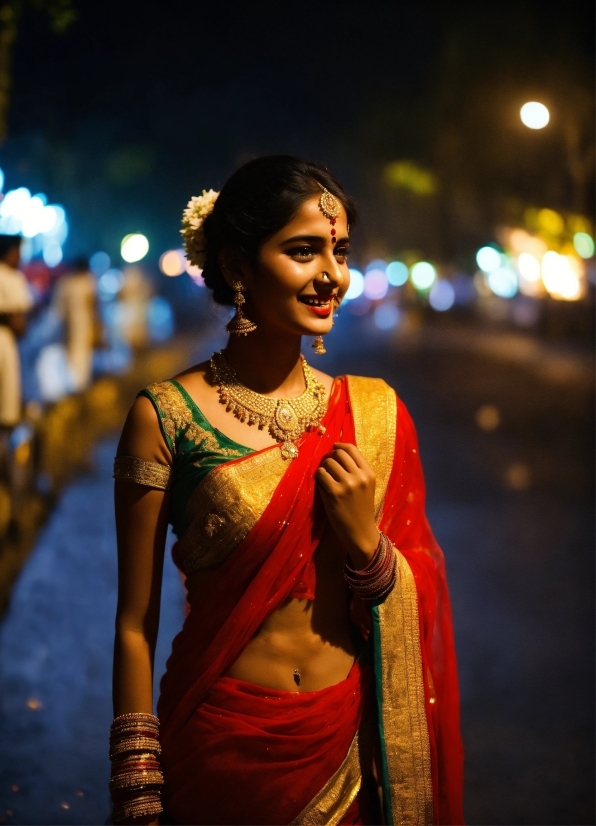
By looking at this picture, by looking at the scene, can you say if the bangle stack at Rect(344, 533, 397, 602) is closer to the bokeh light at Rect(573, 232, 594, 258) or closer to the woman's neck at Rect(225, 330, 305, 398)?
the woman's neck at Rect(225, 330, 305, 398)

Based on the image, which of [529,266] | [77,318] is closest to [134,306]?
[77,318]

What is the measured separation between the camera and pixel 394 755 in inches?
67.0

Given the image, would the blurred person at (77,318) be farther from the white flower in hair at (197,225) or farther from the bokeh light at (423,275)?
the white flower in hair at (197,225)

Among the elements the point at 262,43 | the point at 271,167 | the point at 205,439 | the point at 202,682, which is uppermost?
the point at 262,43

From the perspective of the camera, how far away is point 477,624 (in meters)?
4.09

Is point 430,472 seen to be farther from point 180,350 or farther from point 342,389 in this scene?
point 342,389

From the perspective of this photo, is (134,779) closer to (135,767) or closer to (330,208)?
(135,767)

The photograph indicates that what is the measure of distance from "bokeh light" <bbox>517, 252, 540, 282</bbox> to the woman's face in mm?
9852

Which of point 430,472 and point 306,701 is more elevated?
point 430,472

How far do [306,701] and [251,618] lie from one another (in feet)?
0.63

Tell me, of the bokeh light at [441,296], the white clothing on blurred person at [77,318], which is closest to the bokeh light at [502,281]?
the bokeh light at [441,296]

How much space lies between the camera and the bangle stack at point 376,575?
5.44 ft

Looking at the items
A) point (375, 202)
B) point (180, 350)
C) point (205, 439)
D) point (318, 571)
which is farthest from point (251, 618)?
point (180, 350)

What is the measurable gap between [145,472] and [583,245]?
10.4 m
